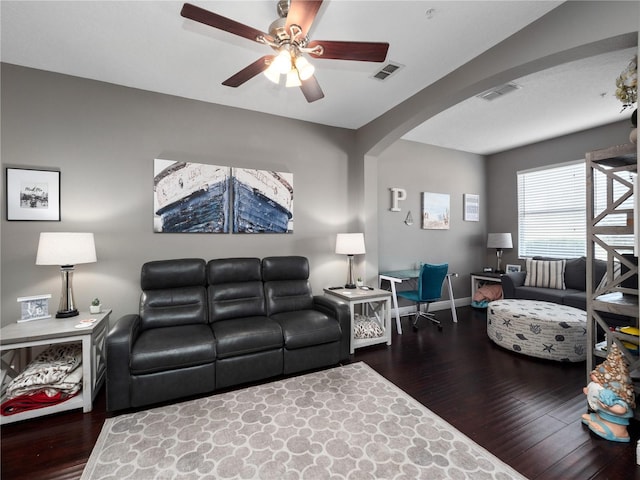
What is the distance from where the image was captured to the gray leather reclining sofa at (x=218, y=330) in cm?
217

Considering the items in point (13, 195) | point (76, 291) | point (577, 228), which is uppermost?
point (13, 195)

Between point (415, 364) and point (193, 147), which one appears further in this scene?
point (193, 147)

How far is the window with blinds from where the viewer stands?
4.39m

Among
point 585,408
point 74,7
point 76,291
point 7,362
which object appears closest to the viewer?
point 74,7

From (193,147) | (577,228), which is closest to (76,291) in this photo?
(193,147)

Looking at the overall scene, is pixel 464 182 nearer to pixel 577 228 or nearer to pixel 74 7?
pixel 577 228

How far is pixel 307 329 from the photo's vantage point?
272cm

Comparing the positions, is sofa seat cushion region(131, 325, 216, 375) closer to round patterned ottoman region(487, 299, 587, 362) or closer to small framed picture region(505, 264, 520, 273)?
round patterned ottoman region(487, 299, 587, 362)

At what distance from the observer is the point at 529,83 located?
3035 millimetres

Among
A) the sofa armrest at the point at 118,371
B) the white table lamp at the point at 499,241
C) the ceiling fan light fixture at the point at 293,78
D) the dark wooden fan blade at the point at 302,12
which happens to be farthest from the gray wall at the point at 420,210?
the sofa armrest at the point at 118,371

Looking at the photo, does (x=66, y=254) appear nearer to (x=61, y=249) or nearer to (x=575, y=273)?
(x=61, y=249)

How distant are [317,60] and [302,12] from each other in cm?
107

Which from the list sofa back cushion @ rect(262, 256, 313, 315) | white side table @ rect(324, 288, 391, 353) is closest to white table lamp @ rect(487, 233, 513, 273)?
white side table @ rect(324, 288, 391, 353)

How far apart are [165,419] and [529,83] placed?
4.49 m
